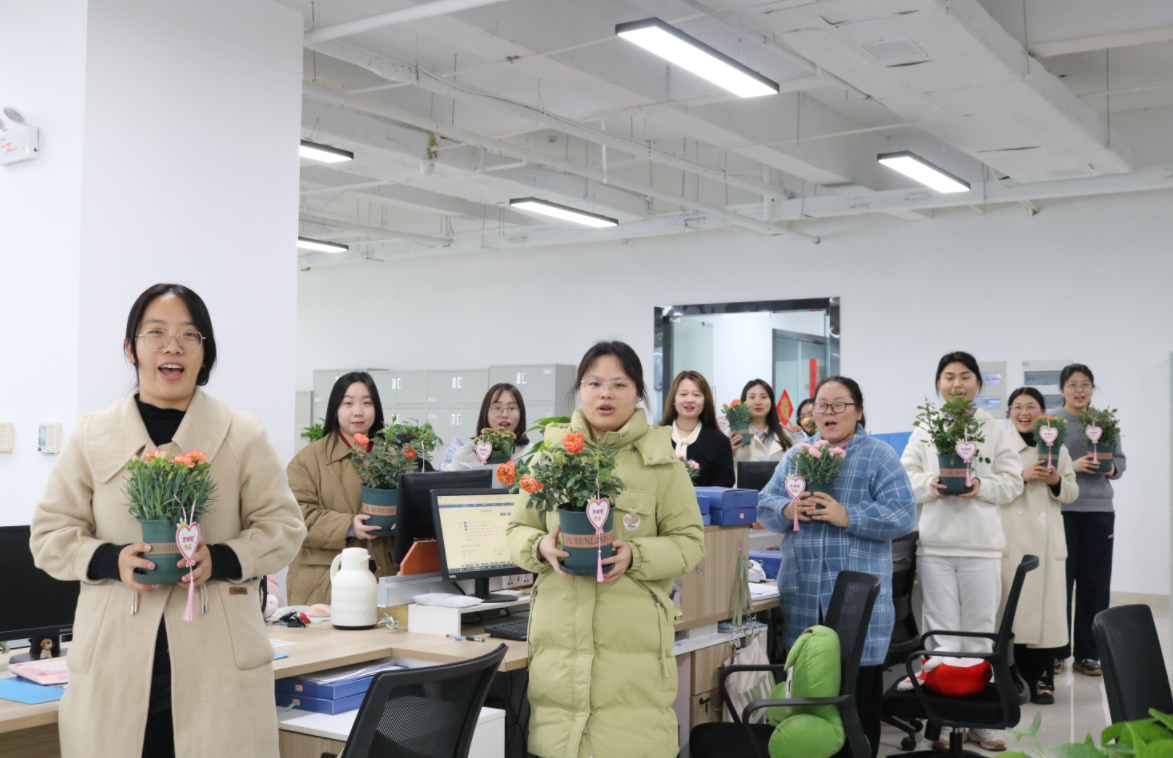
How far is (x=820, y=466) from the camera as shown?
3809 mm

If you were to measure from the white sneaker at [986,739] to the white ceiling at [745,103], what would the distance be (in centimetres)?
327

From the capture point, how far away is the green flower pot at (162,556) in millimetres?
2082

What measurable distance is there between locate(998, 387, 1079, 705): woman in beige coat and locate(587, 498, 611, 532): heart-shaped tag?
3066 mm

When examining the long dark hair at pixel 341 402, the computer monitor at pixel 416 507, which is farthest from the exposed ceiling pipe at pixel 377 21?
the computer monitor at pixel 416 507

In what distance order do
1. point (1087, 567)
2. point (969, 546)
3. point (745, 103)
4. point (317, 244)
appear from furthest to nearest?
point (317, 244)
point (745, 103)
point (1087, 567)
point (969, 546)

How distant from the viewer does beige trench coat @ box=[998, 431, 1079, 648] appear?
513 cm

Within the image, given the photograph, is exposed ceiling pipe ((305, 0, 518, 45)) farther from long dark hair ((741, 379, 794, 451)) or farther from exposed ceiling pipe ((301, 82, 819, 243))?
long dark hair ((741, 379, 794, 451))

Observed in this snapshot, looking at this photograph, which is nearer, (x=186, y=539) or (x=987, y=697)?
(x=186, y=539)

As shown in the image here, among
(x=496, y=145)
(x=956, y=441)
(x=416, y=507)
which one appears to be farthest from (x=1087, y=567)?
(x=496, y=145)

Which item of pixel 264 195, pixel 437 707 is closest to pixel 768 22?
pixel 264 195

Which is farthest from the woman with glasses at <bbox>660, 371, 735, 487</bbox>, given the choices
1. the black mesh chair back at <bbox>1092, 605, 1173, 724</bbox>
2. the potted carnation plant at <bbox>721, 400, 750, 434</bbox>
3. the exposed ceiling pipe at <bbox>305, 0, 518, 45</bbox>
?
the black mesh chair back at <bbox>1092, 605, 1173, 724</bbox>

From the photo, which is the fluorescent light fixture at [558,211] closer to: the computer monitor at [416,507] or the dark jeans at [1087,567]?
the dark jeans at [1087,567]

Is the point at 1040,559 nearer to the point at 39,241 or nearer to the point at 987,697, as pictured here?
the point at 987,697

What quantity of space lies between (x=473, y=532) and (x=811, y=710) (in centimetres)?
119
